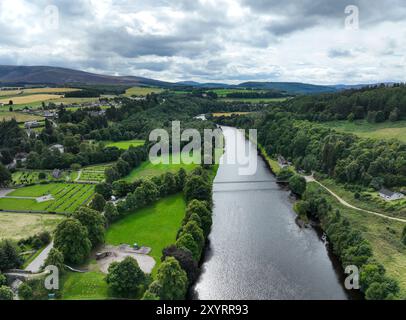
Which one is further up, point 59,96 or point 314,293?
point 59,96

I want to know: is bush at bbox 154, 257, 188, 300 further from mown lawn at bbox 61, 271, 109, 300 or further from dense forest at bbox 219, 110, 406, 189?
dense forest at bbox 219, 110, 406, 189

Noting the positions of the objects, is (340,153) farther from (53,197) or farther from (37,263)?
(37,263)

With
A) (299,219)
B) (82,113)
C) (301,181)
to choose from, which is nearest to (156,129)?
(82,113)

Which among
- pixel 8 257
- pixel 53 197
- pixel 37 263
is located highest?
pixel 53 197

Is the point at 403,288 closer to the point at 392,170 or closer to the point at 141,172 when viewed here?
the point at 392,170

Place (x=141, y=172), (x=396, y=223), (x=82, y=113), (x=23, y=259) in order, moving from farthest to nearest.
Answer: (x=82, y=113) < (x=141, y=172) < (x=396, y=223) < (x=23, y=259)

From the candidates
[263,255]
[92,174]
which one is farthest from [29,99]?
[263,255]
